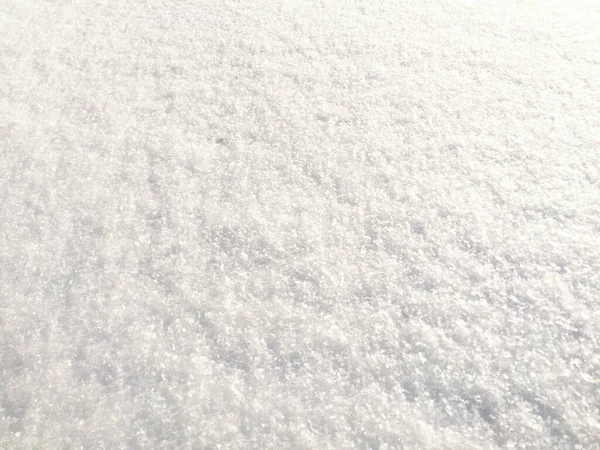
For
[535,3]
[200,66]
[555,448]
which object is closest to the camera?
[555,448]

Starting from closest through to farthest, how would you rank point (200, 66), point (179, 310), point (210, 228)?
point (179, 310), point (210, 228), point (200, 66)

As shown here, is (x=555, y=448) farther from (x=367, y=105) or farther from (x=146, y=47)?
(x=146, y=47)

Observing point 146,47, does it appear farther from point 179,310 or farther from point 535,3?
point 535,3

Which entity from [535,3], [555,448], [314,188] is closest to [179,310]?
[314,188]

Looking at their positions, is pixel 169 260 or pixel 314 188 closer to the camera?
pixel 169 260

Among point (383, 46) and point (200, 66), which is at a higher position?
point (383, 46)

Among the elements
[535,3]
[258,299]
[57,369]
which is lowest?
[57,369]

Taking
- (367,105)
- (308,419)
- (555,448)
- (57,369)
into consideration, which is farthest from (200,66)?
(555,448)
